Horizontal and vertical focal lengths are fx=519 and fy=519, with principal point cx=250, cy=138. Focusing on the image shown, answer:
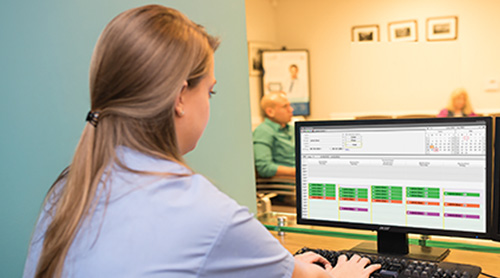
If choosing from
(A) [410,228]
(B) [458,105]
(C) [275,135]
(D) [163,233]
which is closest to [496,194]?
(A) [410,228]

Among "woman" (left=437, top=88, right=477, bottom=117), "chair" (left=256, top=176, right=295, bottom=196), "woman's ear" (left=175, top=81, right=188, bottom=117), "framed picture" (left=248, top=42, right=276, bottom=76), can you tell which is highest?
"framed picture" (left=248, top=42, right=276, bottom=76)

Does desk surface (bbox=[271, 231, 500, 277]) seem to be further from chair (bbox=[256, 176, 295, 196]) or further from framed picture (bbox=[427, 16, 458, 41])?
framed picture (bbox=[427, 16, 458, 41])

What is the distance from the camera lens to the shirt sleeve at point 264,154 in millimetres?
3672

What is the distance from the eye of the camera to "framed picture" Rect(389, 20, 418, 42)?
7375 mm

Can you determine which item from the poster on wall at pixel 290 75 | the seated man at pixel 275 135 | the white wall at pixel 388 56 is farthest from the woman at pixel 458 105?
the seated man at pixel 275 135

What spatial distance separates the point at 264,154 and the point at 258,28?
4.33 m

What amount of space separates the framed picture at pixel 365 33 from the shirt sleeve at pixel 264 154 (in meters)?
4.14

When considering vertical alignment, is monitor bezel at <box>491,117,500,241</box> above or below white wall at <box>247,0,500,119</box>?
below

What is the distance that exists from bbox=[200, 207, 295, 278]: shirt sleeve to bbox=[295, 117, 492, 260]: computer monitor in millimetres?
678

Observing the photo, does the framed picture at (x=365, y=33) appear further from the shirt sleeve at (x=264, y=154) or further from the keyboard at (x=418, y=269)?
the keyboard at (x=418, y=269)

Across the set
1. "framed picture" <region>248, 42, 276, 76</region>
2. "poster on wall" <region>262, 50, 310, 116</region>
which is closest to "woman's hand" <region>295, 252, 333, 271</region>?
"framed picture" <region>248, 42, 276, 76</region>

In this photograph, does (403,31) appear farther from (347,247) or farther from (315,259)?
(315,259)

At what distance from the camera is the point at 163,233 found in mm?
769

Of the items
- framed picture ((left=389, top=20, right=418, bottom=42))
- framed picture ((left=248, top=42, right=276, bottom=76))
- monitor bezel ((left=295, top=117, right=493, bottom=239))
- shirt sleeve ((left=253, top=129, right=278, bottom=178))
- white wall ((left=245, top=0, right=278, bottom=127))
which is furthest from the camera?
white wall ((left=245, top=0, right=278, bottom=127))
